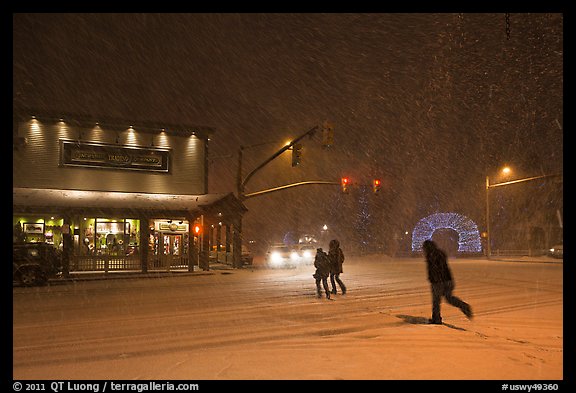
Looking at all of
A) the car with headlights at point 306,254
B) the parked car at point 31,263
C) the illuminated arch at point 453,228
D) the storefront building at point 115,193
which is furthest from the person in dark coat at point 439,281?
the illuminated arch at point 453,228

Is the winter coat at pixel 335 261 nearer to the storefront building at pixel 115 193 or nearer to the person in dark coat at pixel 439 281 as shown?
the person in dark coat at pixel 439 281

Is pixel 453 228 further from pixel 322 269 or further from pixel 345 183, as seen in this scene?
pixel 322 269

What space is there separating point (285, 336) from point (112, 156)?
21489mm

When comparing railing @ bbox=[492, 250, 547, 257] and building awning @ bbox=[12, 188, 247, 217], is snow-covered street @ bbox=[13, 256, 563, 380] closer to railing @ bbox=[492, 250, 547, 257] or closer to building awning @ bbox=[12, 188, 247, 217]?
building awning @ bbox=[12, 188, 247, 217]

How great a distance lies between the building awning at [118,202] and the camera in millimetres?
24359

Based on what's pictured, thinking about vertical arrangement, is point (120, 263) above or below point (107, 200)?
below

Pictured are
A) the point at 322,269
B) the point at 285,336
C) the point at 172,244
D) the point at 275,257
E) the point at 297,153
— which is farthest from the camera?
the point at 275,257

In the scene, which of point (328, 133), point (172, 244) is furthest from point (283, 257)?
point (328, 133)

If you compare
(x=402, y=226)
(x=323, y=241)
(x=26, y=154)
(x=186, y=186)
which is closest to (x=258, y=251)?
(x=323, y=241)

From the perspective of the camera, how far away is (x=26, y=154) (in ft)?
84.2

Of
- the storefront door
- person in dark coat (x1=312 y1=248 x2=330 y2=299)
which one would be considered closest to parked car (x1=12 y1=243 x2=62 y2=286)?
the storefront door

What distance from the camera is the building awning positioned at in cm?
2436

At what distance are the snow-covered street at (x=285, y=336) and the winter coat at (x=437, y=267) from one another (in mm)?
1012

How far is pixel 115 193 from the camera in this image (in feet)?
90.2
